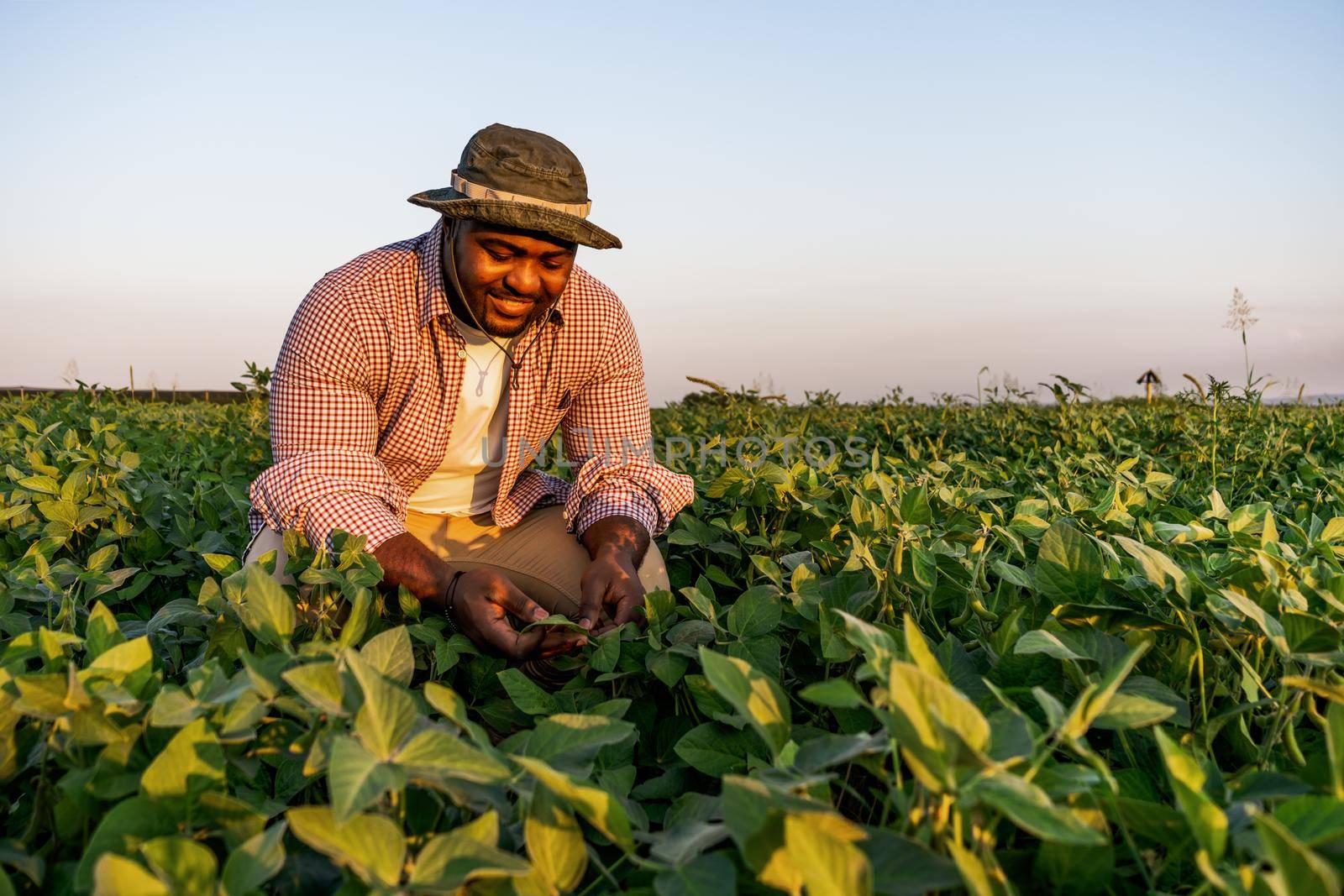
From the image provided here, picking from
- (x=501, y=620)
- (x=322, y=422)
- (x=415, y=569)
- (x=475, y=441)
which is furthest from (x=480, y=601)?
(x=475, y=441)

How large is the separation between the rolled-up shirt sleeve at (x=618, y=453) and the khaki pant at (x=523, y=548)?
9 centimetres

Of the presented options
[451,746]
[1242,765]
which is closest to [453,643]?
[451,746]

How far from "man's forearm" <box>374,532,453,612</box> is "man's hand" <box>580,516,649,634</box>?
0.31 meters

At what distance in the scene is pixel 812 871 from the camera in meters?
0.68

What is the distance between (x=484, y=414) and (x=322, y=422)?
532mm

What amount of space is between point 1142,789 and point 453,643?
46.1 inches

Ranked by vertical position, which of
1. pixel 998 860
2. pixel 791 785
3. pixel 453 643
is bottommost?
pixel 453 643

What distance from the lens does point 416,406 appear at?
2773mm

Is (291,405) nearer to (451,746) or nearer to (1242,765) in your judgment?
(451,746)

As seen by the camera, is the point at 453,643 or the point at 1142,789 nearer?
the point at 1142,789

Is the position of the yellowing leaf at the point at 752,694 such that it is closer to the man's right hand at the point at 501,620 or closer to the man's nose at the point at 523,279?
the man's right hand at the point at 501,620

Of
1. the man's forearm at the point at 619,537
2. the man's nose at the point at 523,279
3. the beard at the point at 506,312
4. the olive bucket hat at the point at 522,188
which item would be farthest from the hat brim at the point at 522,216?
the man's forearm at the point at 619,537

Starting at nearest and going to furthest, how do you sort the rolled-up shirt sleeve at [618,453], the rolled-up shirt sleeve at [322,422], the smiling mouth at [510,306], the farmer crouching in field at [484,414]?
the farmer crouching in field at [484,414]
the rolled-up shirt sleeve at [322,422]
the smiling mouth at [510,306]
the rolled-up shirt sleeve at [618,453]

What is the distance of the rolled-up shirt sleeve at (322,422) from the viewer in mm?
Result: 2400
